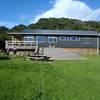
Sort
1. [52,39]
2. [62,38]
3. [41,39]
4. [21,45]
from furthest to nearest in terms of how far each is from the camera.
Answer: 1. [62,38]
2. [52,39]
3. [41,39]
4. [21,45]

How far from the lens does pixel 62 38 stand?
2362 inches

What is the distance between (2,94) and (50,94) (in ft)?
5.94

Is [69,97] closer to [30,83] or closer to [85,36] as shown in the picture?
[30,83]

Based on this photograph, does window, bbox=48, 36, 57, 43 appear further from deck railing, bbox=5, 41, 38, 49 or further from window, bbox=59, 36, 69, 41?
deck railing, bbox=5, 41, 38, 49

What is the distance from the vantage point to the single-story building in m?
58.8

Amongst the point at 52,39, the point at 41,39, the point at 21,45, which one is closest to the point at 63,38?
the point at 52,39

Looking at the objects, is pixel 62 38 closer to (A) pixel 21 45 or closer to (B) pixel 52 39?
(B) pixel 52 39

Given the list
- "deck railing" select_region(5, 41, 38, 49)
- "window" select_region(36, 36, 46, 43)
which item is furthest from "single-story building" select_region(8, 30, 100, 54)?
"deck railing" select_region(5, 41, 38, 49)

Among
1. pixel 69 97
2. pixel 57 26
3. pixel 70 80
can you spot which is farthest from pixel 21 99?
pixel 57 26

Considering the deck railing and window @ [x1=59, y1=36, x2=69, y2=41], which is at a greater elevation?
window @ [x1=59, y1=36, x2=69, y2=41]

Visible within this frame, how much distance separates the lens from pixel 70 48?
60906mm

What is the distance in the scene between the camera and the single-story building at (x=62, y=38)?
193 feet

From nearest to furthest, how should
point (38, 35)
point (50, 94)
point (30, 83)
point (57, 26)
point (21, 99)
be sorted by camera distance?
point (21, 99) < point (50, 94) < point (30, 83) < point (38, 35) < point (57, 26)

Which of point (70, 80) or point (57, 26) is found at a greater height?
point (57, 26)
